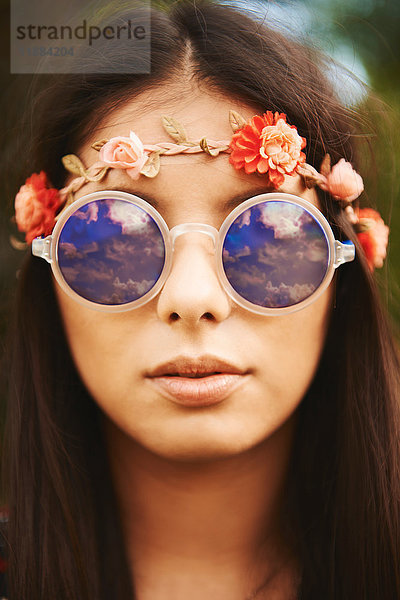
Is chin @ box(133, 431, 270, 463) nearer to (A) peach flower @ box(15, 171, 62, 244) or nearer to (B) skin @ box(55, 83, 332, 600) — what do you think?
(B) skin @ box(55, 83, 332, 600)

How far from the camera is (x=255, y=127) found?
4.29 ft

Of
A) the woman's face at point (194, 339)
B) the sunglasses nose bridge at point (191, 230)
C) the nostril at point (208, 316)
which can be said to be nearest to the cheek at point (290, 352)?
the woman's face at point (194, 339)

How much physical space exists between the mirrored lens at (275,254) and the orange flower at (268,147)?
73 mm

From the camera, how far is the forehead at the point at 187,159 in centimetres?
129

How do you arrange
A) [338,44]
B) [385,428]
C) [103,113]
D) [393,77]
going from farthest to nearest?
[393,77] → [338,44] → [385,428] → [103,113]

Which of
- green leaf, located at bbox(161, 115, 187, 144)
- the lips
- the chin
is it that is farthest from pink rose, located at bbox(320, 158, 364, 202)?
the chin

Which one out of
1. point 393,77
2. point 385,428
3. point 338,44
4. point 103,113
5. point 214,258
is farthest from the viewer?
point 393,77

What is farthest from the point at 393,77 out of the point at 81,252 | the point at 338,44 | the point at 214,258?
the point at 81,252

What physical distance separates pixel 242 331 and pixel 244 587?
24.4 inches

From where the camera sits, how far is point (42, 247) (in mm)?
1369

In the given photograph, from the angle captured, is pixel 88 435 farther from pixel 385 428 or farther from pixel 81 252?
pixel 385 428

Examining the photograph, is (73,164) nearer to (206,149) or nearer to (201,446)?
(206,149)

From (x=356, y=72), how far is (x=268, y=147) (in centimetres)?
57

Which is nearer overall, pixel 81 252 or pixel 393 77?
pixel 81 252
